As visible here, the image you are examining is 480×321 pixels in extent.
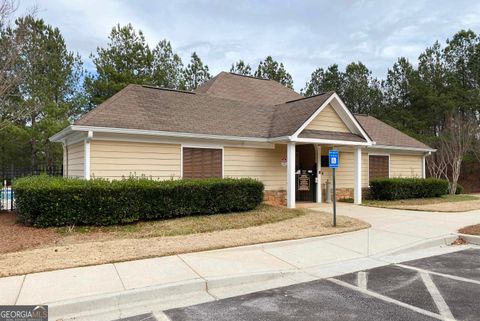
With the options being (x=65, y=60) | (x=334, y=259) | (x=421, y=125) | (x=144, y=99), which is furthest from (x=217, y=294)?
(x=421, y=125)

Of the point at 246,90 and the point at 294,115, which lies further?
the point at 246,90

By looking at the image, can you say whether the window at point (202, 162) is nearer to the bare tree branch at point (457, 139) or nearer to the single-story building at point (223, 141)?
the single-story building at point (223, 141)

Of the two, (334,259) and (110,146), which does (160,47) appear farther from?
(334,259)

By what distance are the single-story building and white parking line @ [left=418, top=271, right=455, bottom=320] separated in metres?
7.68

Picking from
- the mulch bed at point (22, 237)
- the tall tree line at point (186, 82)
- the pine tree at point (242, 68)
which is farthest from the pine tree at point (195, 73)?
the mulch bed at point (22, 237)

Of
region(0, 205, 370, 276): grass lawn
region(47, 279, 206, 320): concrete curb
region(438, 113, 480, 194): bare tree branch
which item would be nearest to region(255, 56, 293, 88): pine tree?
region(438, 113, 480, 194): bare tree branch

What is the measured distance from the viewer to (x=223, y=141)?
13.7 metres

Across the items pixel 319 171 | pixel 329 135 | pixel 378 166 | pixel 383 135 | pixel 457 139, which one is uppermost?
pixel 457 139

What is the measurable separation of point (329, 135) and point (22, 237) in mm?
10794

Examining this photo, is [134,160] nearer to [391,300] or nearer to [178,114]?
[178,114]

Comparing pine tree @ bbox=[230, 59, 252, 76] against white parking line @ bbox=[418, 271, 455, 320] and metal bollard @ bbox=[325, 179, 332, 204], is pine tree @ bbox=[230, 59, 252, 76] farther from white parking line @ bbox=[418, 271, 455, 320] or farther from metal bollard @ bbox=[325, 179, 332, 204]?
white parking line @ bbox=[418, 271, 455, 320]

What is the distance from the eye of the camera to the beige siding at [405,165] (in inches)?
766

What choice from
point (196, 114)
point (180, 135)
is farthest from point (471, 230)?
point (196, 114)

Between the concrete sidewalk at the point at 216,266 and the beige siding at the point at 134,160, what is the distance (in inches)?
221
